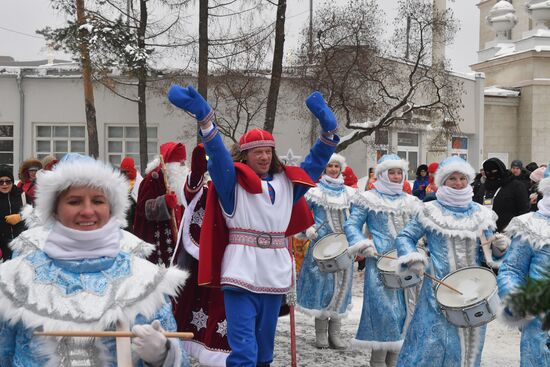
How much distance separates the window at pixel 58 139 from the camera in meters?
23.8

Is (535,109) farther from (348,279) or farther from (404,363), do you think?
(404,363)

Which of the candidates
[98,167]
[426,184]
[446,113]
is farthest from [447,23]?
[98,167]

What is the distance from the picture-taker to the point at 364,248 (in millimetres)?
6555

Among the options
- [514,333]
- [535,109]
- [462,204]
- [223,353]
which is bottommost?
[514,333]

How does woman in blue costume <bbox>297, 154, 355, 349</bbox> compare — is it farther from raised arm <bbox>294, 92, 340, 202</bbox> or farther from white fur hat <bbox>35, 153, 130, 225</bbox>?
white fur hat <bbox>35, 153, 130, 225</bbox>

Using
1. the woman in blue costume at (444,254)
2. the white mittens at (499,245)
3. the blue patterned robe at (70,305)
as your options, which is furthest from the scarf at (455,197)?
the blue patterned robe at (70,305)

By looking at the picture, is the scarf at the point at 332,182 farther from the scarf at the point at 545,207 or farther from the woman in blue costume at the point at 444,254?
the scarf at the point at 545,207

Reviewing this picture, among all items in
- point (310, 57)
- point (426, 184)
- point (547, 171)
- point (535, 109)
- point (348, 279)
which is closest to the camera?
point (547, 171)

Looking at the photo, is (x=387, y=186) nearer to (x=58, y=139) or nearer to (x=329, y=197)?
(x=329, y=197)

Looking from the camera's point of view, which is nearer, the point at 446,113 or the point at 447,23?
the point at 447,23

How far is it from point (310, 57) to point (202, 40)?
4.91m

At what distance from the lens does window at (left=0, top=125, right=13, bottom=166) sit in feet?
77.6

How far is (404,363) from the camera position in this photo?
5270 millimetres

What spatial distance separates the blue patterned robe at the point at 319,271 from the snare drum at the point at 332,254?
1.20 ft
